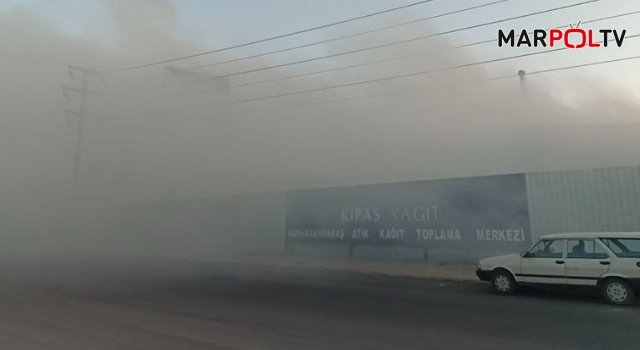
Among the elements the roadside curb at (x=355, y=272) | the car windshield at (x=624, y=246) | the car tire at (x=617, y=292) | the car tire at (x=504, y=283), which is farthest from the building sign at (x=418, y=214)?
the car tire at (x=617, y=292)

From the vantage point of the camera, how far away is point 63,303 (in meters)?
5.81

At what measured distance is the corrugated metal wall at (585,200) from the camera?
999cm

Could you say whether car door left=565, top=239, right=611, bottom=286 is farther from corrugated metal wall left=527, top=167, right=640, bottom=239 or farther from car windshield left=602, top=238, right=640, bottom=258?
corrugated metal wall left=527, top=167, right=640, bottom=239

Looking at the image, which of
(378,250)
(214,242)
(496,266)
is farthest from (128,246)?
(496,266)

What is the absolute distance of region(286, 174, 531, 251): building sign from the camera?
11.3 metres

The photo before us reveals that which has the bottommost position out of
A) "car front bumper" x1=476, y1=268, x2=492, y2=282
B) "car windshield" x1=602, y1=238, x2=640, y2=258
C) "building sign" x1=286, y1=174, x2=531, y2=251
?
"car front bumper" x1=476, y1=268, x2=492, y2=282

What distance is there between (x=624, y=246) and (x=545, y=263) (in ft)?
3.50

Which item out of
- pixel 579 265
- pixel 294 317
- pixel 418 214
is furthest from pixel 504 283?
pixel 418 214

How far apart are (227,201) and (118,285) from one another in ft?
31.9

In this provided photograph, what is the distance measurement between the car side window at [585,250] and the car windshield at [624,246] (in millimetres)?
131

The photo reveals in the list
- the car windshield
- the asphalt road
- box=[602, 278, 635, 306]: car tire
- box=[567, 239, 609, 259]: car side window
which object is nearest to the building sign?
the asphalt road

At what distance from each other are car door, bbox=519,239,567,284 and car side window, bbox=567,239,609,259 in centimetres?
9

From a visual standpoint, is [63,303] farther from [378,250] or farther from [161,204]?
[161,204]

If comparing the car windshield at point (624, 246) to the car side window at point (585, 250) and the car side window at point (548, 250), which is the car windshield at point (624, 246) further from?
the car side window at point (548, 250)
